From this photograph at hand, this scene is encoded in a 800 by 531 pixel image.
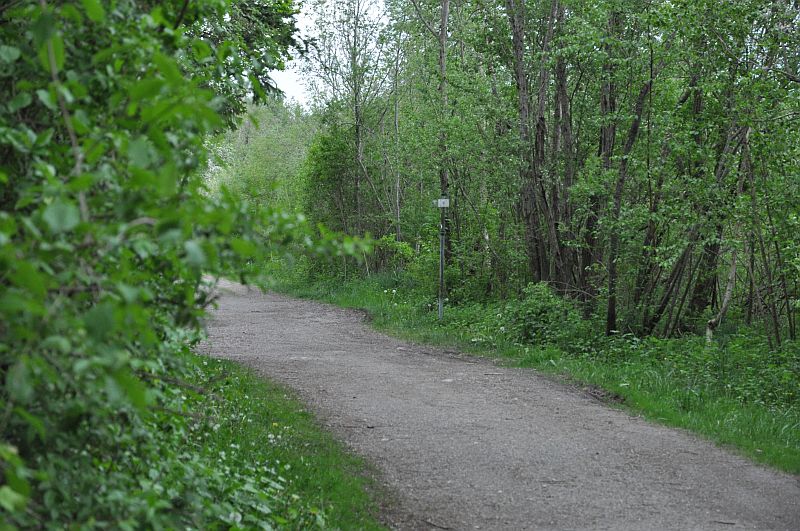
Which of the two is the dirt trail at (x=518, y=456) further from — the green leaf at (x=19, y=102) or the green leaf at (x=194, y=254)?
the green leaf at (x=194, y=254)

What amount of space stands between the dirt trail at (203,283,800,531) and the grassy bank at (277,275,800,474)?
1.62ft

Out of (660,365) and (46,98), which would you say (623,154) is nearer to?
(660,365)

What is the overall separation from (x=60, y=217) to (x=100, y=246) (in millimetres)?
283

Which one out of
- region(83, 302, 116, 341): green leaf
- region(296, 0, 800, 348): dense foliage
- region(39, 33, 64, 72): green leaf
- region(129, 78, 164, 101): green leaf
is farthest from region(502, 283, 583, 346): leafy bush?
region(83, 302, 116, 341): green leaf

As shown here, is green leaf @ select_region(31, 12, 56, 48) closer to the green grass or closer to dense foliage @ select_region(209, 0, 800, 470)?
the green grass

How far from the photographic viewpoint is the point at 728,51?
37.2 ft

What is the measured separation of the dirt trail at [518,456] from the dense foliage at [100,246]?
532 millimetres

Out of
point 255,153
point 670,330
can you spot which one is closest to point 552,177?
point 670,330

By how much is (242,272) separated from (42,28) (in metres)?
1.01

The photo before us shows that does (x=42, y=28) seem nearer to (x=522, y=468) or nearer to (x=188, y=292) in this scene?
(x=188, y=292)

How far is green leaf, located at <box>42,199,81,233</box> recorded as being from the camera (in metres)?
1.96

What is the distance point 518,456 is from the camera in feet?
25.4

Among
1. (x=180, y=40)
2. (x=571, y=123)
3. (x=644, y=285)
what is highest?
(x=571, y=123)

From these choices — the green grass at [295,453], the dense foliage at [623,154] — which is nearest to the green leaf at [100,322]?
the green grass at [295,453]
